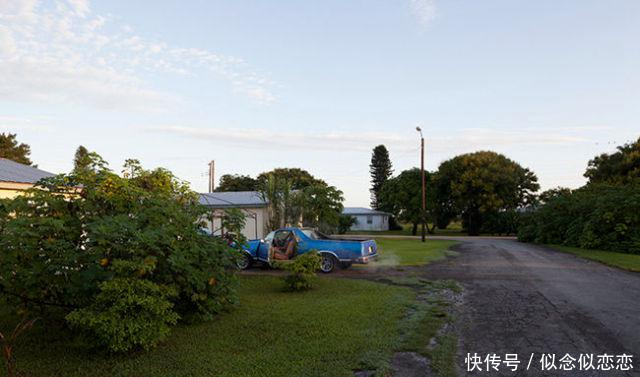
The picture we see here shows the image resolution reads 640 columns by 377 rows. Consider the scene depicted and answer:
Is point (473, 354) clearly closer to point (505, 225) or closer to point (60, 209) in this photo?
point (60, 209)

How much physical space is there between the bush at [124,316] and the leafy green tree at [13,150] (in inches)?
2055

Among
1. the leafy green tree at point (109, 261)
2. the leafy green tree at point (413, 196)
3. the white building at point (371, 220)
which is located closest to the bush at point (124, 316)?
the leafy green tree at point (109, 261)

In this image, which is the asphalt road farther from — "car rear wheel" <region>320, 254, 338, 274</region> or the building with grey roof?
the building with grey roof

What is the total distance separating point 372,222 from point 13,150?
48.7 metres

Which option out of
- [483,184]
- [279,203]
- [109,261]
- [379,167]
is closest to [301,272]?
[109,261]

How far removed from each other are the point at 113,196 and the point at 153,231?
1.92 meters

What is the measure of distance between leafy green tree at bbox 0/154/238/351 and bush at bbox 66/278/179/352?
13mm

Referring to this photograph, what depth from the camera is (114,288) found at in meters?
5.77

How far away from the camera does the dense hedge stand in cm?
2336

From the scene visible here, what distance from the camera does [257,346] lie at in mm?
6426

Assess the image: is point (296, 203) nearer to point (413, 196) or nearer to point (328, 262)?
point (328, 262)

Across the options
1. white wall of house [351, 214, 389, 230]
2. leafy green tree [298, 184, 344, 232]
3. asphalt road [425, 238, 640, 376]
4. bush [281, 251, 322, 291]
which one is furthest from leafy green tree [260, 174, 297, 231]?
white wall of house [351, 214, 389, 230]

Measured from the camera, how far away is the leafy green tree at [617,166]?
133ft

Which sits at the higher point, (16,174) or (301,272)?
(16,174)
